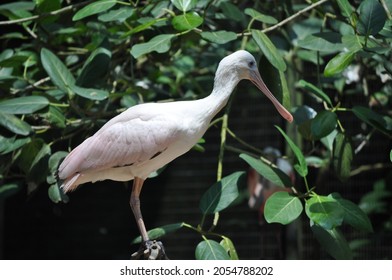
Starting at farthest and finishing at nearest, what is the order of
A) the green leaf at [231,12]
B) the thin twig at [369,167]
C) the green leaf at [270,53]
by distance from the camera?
the thin twig at [369,167], the green leaf at [231,12], the green leaf at [270,53]

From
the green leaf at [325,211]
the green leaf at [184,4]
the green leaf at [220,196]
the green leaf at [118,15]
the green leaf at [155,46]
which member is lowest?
the green leaf at [220,196]

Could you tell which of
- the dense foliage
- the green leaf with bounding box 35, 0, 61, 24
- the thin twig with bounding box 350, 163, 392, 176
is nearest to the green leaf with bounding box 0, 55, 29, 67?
the dense foliage

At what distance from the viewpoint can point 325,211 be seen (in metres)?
2.43

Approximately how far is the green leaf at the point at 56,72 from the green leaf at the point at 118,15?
0.21 meters

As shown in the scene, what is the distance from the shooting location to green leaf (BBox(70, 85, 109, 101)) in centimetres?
286

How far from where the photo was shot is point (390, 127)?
2.75m

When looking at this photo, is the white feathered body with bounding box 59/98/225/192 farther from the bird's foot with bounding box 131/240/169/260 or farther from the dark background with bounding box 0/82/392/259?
the dark background with bounding box 0/82/392/259

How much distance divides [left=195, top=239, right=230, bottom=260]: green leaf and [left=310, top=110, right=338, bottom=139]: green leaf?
1.56 feet

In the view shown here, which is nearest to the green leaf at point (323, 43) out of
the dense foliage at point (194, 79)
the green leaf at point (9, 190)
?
the dense foliage at point (194, 79)

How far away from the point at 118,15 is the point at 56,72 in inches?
11.0

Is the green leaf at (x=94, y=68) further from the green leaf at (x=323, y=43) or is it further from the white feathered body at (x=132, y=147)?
the green leaf at (x=323, y=43)

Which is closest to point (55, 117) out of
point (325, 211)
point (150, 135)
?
point (150, 135)

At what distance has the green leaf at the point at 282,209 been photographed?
2407 millimetres

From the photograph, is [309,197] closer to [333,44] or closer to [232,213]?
[333,44]
